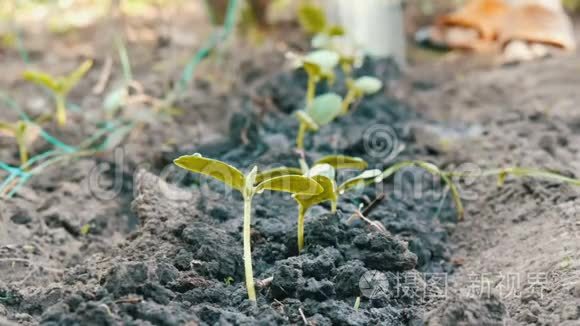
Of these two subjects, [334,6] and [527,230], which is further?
[334,6]

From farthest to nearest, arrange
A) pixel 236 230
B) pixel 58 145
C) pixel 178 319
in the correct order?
pixel 58 145, pixel 236 230, pixel 178 319

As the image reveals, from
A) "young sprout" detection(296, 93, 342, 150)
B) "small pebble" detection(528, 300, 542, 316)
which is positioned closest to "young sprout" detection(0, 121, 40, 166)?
"young sprout" detection(296, 93, 342, 150)

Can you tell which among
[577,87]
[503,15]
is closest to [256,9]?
[503,15]

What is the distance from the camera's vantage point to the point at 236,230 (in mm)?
1396

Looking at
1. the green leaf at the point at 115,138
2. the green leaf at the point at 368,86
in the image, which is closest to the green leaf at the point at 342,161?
the green leaf at the point at 368,86

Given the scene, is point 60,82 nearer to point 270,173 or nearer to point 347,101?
point 347,101

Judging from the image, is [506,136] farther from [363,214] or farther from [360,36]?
[360,36]

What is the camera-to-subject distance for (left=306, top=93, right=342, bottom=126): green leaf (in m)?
1.86

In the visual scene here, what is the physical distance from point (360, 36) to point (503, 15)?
0.70 m

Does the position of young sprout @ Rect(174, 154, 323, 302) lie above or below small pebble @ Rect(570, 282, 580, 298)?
above

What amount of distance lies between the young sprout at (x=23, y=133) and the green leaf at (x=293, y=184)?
1.09m

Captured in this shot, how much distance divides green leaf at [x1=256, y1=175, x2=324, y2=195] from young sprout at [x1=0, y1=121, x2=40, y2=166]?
3.56 ft

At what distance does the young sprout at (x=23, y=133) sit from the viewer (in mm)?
1979

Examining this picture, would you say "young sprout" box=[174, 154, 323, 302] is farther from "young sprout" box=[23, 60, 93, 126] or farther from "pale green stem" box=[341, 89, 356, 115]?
"young sprout" box=[23, 60, 93, 126]
